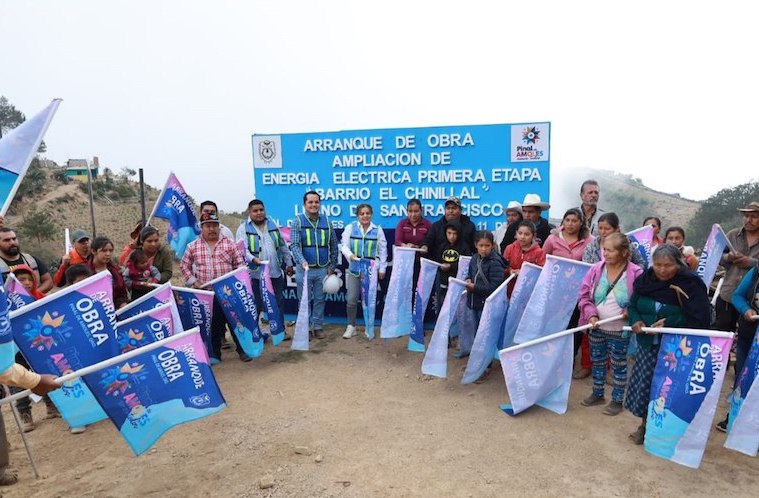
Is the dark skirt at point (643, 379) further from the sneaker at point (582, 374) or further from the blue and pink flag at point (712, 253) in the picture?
the blue and pink flag at point (712, 253)

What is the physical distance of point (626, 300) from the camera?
4098 millimetres

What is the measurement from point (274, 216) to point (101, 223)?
28.1 metres

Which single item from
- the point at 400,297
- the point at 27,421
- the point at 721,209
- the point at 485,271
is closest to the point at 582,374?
the point at 485,271

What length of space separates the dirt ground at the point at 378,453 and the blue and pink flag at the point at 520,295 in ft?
1.96

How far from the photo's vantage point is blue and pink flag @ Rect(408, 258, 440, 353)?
589 cm

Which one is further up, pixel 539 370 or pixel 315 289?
pixel 315 289

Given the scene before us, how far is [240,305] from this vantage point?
5.70 meters

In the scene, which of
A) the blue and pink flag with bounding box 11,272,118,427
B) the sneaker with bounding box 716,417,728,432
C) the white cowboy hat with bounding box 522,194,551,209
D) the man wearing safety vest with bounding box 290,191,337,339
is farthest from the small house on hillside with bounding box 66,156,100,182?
the sneaker with bounding box 716,417,728,432

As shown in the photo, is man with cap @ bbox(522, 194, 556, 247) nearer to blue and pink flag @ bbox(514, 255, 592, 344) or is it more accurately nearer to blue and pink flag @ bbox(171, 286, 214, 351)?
blue and pink flag @ bbox(514, 255, 592, 344)

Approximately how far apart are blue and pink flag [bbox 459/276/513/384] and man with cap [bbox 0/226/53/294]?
173 inches

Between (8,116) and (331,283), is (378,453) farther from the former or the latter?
(8,116)

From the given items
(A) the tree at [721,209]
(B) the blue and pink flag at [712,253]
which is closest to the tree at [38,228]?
Result: (B) the blue and pink flag at [712,253]

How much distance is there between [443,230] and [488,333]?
1.68m

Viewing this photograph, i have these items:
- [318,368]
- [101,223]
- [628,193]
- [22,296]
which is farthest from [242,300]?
[628,193]
